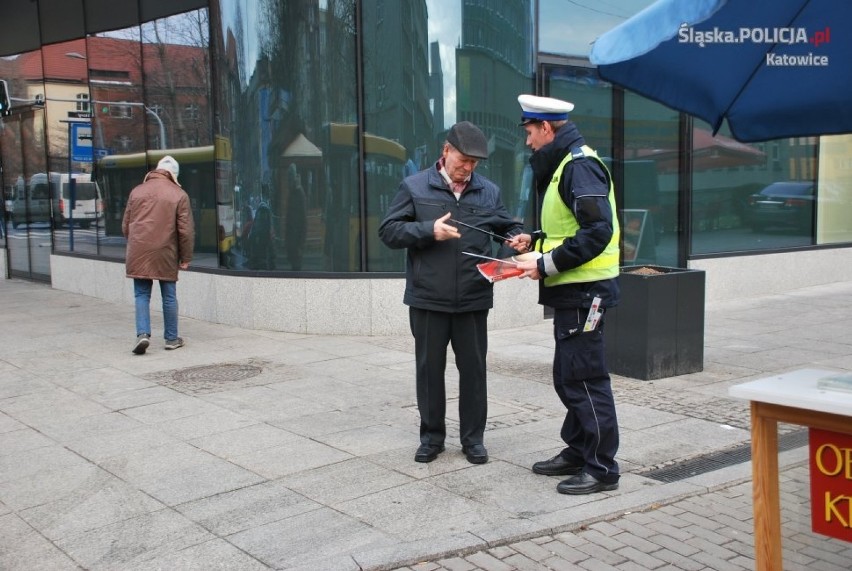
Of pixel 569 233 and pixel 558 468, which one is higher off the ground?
pixel 569 233

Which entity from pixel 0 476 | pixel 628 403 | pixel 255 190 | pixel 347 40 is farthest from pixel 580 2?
pixel 0 476

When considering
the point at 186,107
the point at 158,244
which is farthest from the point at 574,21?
the point at 158,244

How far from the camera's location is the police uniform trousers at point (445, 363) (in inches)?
215

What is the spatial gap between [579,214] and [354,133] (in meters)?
5.43

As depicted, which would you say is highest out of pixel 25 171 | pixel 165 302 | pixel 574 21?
pixel 574 21

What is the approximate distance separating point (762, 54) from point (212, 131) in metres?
7.75

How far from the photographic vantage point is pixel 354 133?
984cm

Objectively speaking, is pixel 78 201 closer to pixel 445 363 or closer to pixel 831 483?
pixel 445 363

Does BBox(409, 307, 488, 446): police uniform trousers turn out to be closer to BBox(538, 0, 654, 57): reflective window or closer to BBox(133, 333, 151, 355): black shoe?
BBox(133, 333, 151, 355): black shoe

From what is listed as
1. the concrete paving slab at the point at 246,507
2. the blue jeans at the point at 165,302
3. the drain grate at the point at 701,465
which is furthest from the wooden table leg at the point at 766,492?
the blue jeans at the point at 165,302

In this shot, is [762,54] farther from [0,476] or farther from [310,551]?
[0,476]

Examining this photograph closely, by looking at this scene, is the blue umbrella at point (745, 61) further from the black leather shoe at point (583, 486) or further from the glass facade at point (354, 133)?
the glass facade at point (354, 133)

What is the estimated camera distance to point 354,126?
9828mm

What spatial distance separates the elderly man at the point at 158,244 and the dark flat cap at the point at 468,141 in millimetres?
4753
